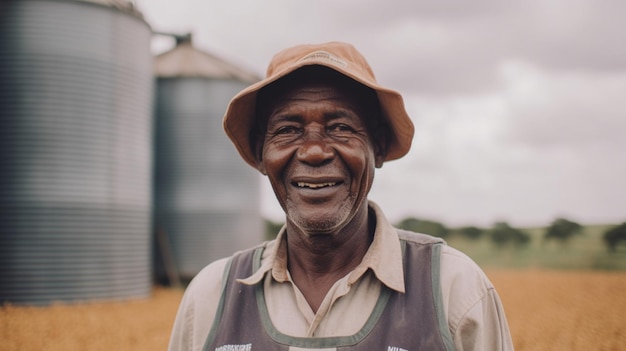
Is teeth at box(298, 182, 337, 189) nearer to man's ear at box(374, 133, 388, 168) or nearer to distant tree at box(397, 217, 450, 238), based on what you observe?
man's ear at box(374, 133, 388, 168)

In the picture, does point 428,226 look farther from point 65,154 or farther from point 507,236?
point 65,154

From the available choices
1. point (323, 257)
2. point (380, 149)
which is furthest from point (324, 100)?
point (323, 257)

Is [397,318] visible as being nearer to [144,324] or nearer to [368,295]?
[368,295]

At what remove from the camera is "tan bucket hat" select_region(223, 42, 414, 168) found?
199 cm

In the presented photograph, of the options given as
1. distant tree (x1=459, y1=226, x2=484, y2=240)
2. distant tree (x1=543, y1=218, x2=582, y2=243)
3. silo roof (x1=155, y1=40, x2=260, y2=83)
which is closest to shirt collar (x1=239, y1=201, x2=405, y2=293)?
silo roof (x1=155, y1=40, x2=260, y2=83)

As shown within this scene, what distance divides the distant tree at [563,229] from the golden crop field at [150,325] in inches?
615

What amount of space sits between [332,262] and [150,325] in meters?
7.67

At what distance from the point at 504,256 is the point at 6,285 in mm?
28628

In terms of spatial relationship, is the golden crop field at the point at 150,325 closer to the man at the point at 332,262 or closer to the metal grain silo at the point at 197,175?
Result: the metal grain silo at the point at 197,175

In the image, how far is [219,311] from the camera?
6.66 ft

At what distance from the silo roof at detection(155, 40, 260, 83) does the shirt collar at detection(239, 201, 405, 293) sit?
13675 mm

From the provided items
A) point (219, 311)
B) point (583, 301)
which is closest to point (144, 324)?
point (219, 311)

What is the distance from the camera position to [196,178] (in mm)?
14648

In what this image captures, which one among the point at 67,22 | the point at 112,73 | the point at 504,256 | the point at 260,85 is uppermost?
the point at 67,22
